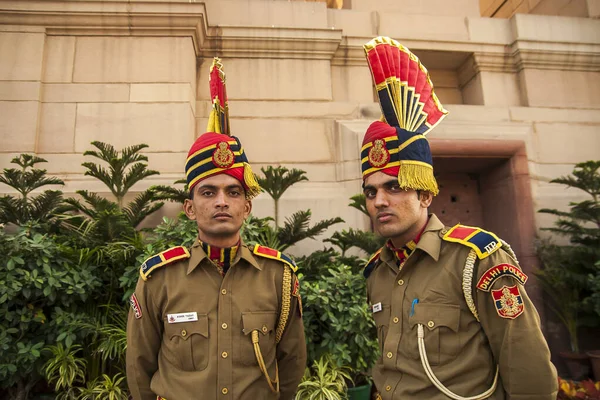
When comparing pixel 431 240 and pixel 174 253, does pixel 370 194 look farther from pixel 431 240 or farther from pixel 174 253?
pixel 174 253

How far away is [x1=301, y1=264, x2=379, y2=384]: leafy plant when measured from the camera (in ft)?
12.3

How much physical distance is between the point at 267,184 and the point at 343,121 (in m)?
1.73

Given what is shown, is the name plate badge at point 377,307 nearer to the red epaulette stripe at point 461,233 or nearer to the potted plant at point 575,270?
the red epaulette stripe at point 461,233

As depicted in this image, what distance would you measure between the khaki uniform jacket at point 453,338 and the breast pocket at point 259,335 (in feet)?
1.98

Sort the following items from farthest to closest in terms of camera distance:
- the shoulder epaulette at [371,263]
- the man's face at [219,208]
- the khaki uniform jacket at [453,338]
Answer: the shoulder epaulette at [371,263], the man's face at [219,208], the khaki uniform jacket at [453,338]

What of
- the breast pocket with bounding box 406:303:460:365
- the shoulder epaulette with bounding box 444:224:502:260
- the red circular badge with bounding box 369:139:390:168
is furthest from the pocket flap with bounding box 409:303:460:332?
the red circular badge with bounding box 369:139:390:168

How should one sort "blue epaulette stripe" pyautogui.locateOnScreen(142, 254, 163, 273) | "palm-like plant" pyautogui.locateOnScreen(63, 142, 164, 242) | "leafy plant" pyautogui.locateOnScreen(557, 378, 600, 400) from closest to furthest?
"blue epaulette stripe" pyautogui.locateOnScreen(142, 254, 163, 273)
"leafy plant" pyautogui.locateOnScreen(557, 378, 600, 400)
"palm-like plant" pyautogui.locateOnScreen(63, 142, 164, 242)

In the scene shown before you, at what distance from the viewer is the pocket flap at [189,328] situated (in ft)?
6.97

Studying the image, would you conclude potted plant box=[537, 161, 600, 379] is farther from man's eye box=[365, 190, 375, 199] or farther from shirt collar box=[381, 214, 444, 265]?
man's eye box=[365, 190, 375, 199]

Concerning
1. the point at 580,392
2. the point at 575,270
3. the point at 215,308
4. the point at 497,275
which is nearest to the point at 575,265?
the point at 575,270

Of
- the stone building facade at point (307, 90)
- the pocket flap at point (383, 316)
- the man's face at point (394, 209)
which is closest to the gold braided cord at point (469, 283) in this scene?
the man's face at point (394, 209)

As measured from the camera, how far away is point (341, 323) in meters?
3.75

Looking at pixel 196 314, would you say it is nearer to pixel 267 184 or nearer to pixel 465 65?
pixel 267 184

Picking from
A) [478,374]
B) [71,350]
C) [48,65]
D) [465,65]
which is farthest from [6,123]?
[465,65]
